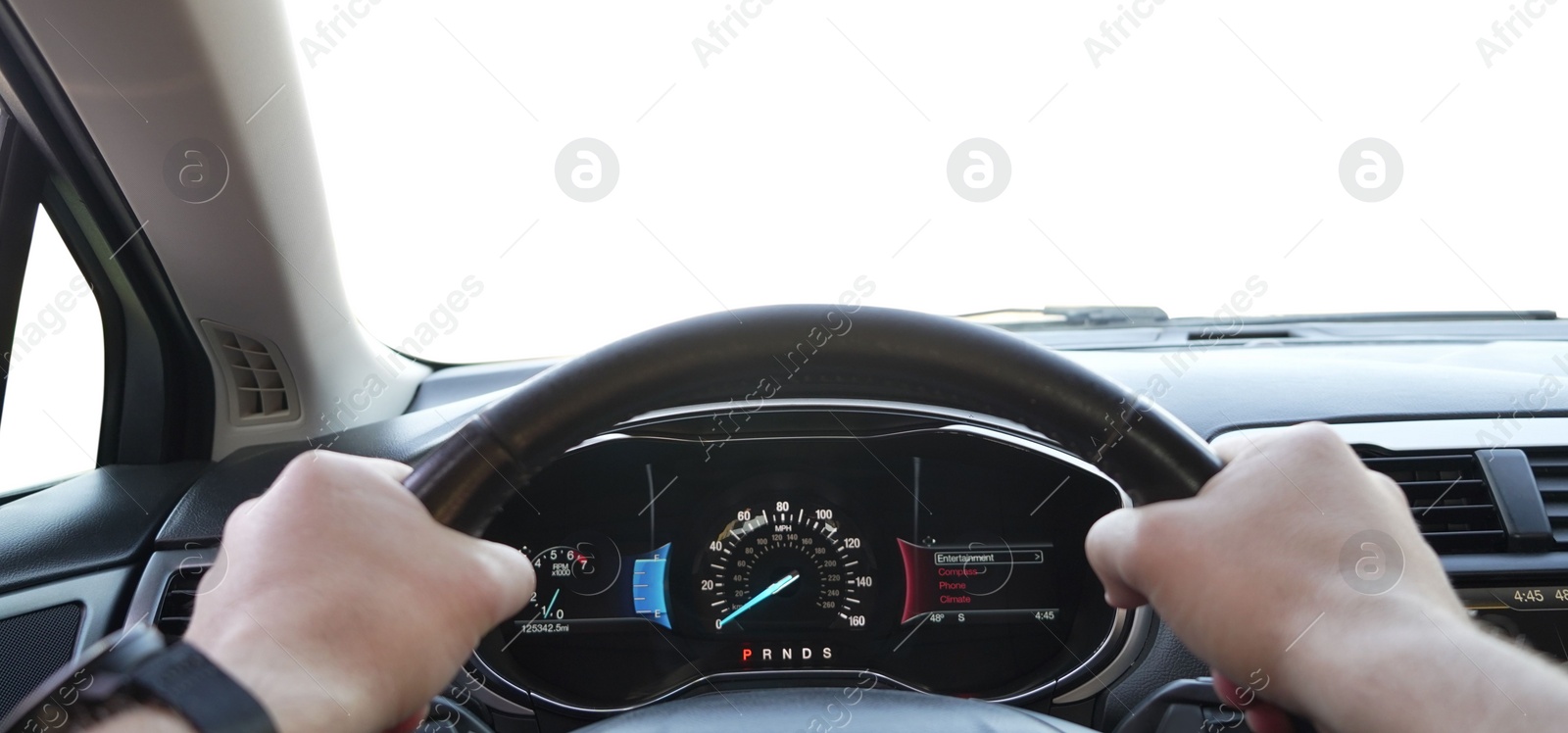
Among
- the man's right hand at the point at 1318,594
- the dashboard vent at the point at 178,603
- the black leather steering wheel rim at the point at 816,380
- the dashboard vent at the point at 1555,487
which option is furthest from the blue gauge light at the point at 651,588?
the dashboard vent at the point at 1555,487

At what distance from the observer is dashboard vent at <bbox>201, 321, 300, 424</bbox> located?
199 centimetres

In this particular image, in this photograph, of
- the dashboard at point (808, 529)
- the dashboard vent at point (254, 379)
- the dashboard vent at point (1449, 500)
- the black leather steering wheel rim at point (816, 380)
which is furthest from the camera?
the dashboard vent at point (254, 379)

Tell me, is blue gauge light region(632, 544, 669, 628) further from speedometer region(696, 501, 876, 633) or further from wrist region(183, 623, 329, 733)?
wrist region(183, 623, 329, 733)

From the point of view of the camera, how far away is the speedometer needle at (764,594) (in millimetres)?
1808

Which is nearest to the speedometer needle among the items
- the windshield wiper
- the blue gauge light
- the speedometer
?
the speedometer

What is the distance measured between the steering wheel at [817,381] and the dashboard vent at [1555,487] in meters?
1.18

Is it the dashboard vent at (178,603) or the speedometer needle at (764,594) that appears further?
the speedometer needle at (764,594)

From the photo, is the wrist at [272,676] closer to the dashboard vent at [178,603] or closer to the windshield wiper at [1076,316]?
the dashboard vent at [178,603]

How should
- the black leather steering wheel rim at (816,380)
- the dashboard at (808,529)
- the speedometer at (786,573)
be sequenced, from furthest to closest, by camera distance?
the speedometer at (786,573), the dashboard at (808,529), the black leather steering wheel rim at (816,380)

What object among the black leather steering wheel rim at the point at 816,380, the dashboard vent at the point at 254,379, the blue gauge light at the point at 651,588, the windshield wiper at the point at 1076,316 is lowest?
the dashboard vent at the point at 254,379

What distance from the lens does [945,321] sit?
855 mm

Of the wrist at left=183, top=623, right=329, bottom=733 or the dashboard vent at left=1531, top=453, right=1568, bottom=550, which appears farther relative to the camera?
the dashboard vent at left=1531, top=453, right=1568, bottom=550

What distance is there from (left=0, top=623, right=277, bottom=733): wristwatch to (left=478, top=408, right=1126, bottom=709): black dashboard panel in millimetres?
1119

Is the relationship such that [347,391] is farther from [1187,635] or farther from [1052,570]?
[1187,635]
